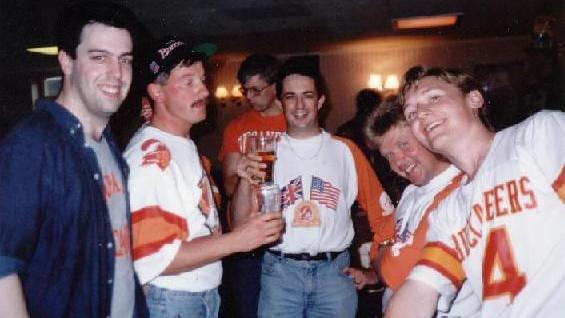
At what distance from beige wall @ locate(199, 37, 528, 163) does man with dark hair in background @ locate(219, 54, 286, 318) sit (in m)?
6.85

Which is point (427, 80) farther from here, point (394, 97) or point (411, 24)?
point (411, 24)

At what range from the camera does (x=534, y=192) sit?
1.57 metres

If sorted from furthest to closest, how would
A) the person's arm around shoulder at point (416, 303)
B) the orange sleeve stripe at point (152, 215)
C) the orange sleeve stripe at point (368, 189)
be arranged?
1. the orange sleeve stripe at point (368, 189)
2. the orange sleeve stripe at point (152, 215)
3. the person's arm around shoulder at point (416, 303)

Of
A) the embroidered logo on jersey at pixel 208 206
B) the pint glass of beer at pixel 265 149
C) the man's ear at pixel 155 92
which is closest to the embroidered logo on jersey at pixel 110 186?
the embroidered logo on jersey at pixel 208 206

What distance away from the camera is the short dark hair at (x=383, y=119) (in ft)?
8.18

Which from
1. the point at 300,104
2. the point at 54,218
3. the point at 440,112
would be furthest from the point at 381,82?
the point at 54,218

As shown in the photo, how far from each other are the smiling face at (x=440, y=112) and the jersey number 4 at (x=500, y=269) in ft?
1.33

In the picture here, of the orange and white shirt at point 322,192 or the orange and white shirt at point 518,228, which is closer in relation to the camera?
the orange and white shirt at point 518,228

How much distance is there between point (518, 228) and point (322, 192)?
5.09 ft

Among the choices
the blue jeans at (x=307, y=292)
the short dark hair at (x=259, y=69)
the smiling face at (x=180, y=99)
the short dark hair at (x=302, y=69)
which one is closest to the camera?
the smiling face at (x=180, y=99)

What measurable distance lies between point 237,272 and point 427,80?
9.74ft

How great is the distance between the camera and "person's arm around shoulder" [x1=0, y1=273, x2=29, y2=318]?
147 centimetres

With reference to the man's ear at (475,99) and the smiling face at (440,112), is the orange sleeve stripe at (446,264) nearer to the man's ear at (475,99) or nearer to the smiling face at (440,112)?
the smiling face at (440,112)

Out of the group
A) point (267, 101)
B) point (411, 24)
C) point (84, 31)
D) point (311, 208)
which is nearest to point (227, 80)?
point (411, 24)
